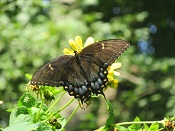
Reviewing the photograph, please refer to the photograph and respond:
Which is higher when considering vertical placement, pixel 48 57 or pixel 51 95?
pixel 48 57

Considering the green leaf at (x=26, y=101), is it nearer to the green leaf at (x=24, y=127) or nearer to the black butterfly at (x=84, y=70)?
the black butterfly at (x=84, y=70)

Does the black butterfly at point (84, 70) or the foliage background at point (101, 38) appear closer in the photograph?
the black butterfly at point (84, 70)

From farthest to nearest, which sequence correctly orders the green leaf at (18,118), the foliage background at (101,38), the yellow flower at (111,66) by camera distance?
Result: the foliage background at (101,38)
the yellow flower at (111,66)
the green leaf at (18,118)

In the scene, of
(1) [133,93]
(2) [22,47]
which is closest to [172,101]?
(1) [133,93]

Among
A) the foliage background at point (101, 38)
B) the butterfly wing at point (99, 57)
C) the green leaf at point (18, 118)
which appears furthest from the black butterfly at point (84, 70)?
the foliage background at point (101, 38)

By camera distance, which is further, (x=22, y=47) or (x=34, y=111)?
(x=22, y=47)

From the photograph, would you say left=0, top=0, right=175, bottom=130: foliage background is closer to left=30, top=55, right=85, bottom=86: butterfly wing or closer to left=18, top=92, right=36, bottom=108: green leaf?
left=30, top=55, right=85, bottom=86: butterfly wing

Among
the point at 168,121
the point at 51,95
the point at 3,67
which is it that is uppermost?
the point at 3,67

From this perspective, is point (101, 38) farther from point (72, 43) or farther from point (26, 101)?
point (26, 101)

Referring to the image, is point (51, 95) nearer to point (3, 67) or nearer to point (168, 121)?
point (168, 121)
